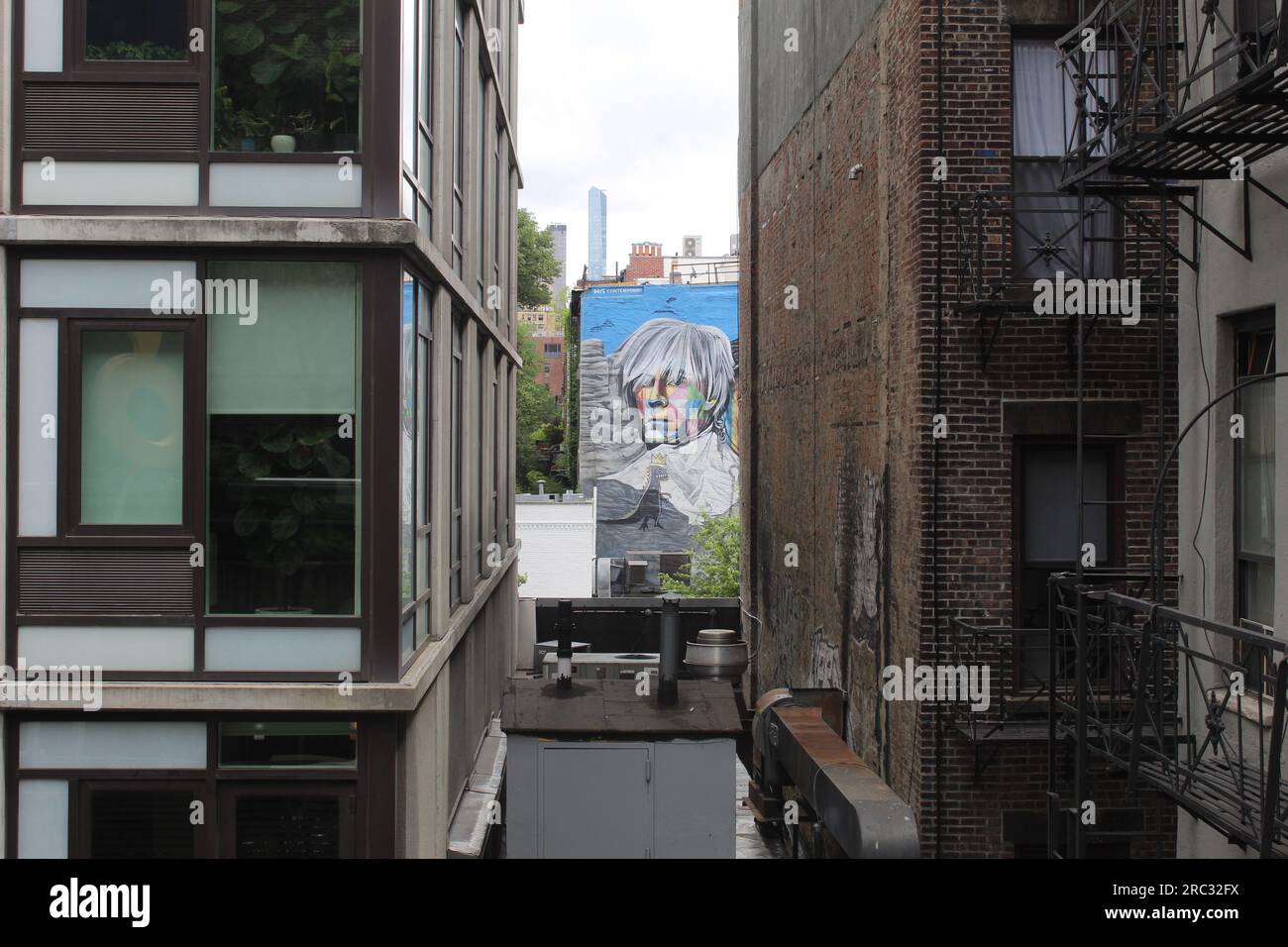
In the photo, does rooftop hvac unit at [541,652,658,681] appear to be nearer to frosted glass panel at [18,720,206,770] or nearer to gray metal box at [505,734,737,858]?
gray metal box at [505,734,737,858]

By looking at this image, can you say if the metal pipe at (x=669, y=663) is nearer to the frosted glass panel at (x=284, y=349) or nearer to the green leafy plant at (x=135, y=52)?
the frosted glass panel at (x=284, y=349)

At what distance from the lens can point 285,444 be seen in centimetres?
965

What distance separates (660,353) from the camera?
6025 centimetres

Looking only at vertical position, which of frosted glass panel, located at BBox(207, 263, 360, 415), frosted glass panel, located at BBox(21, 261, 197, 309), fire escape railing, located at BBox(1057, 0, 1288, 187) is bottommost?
frosted glass panel, located at BBox(207, 263, 360, 415)

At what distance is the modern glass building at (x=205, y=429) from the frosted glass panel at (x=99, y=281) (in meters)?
0.02

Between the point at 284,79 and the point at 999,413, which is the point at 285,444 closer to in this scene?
the point at 284,79

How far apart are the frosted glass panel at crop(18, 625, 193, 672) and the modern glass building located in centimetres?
2

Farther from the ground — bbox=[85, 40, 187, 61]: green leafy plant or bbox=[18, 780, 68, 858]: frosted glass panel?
bbox=[85, 40, 187, 61]: green leafy plant

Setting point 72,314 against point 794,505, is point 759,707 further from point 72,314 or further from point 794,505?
point 72,314

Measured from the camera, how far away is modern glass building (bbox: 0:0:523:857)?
9578 mm

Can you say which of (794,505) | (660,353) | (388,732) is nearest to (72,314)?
(388,732)

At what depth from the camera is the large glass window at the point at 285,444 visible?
966 cm

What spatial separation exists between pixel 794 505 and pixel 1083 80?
A: 11.4 meters

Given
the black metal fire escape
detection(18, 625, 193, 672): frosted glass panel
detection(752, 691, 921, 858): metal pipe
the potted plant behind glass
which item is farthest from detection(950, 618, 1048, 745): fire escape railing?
detection(18, 625, 193, 672): frosted glass panel
